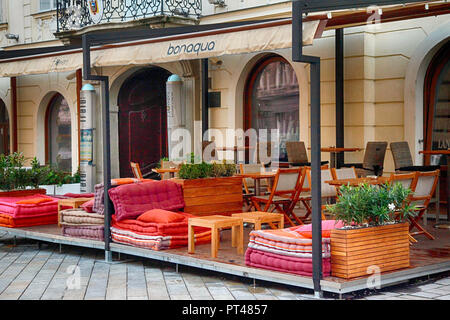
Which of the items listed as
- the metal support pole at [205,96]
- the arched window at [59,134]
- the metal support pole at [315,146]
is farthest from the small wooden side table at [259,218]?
the arched window at [59,134]

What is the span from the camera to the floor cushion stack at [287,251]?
20.6ft

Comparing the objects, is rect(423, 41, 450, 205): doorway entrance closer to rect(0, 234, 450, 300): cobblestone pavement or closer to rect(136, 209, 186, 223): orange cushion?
rect(0, 234, 450, 300): cobblestone pavement

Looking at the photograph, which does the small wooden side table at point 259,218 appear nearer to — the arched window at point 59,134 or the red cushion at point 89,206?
the red cushion at point 89,206

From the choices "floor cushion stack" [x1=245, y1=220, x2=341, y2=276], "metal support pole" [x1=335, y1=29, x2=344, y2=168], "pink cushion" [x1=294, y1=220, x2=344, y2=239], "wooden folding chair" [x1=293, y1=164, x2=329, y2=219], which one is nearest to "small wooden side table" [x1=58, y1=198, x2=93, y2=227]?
"wooden folding chair" [x1=293, y1=164, x2=329, y2=219]

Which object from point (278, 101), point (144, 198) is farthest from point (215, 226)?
point (278, 101)

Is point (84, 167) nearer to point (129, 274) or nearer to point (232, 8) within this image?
point (232, 8)

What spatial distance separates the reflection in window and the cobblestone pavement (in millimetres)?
5850

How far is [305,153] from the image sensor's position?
1230cm

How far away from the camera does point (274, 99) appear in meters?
14.0

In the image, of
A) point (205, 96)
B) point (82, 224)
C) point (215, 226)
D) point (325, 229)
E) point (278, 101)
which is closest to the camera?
point (325, 229)

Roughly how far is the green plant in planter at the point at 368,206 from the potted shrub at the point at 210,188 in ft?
8.31

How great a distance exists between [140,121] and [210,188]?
841cm

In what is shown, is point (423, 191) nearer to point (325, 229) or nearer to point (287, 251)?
point (325, 229)

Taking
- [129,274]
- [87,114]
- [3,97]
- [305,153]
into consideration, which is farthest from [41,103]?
[129,274]
